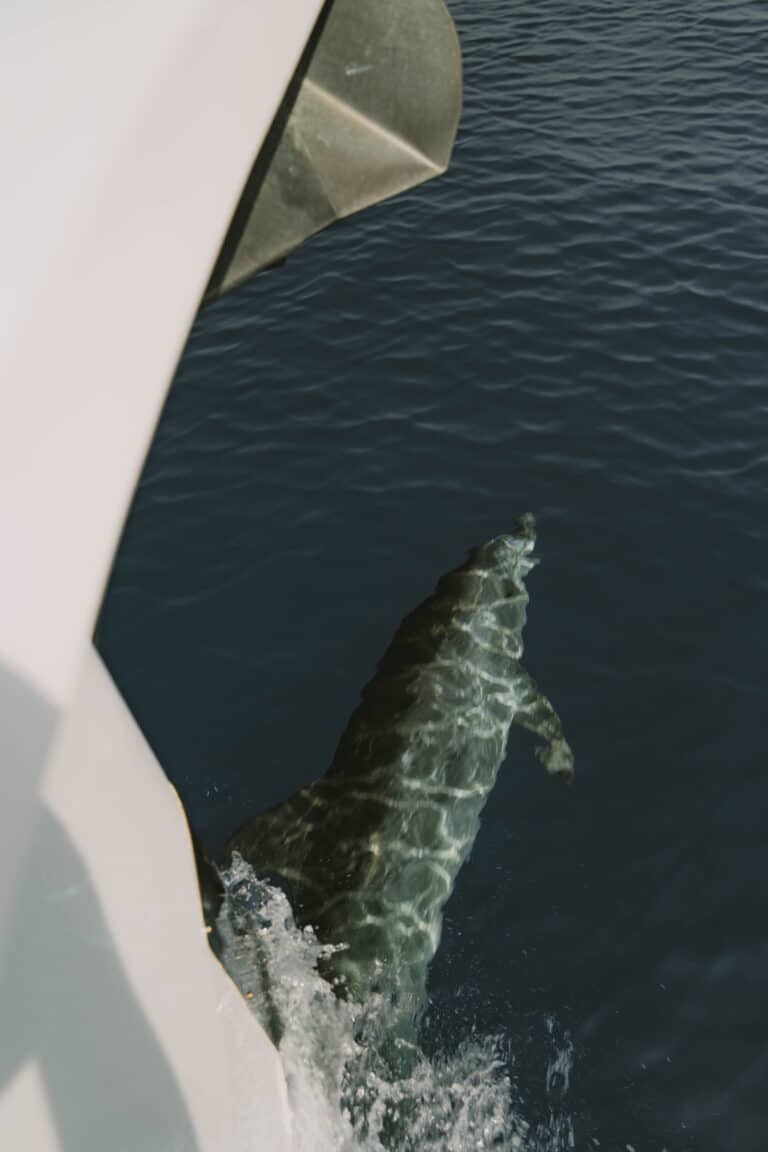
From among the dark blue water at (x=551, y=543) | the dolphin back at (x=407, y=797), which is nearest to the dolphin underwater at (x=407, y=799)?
the dolphin back at (x=407, y=797)

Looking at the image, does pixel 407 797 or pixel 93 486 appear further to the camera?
pixel 407 797

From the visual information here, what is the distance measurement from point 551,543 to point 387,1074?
19.1 feet

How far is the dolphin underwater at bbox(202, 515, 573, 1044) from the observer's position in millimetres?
7395

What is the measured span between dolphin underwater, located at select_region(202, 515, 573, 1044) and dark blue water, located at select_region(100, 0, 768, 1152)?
0.36m

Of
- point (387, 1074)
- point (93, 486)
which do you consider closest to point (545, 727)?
point (387, 1074)

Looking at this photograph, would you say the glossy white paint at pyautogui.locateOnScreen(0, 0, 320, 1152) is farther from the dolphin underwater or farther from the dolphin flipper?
the dolphin flipper

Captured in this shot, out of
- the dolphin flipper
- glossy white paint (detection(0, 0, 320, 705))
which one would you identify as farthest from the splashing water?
glossy white paint (detection(0, 0, 320, 705))

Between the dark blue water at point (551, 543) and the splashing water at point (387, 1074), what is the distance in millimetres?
208

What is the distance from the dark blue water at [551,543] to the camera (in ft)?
25.5

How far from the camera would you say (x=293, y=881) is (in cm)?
780

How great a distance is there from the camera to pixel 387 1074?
22.5 feet

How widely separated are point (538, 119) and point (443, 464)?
10.4 m

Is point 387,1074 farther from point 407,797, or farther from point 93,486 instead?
point 93,486

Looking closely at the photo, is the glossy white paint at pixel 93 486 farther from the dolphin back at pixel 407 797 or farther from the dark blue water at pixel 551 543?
the dark blue water at pixel 551 543
